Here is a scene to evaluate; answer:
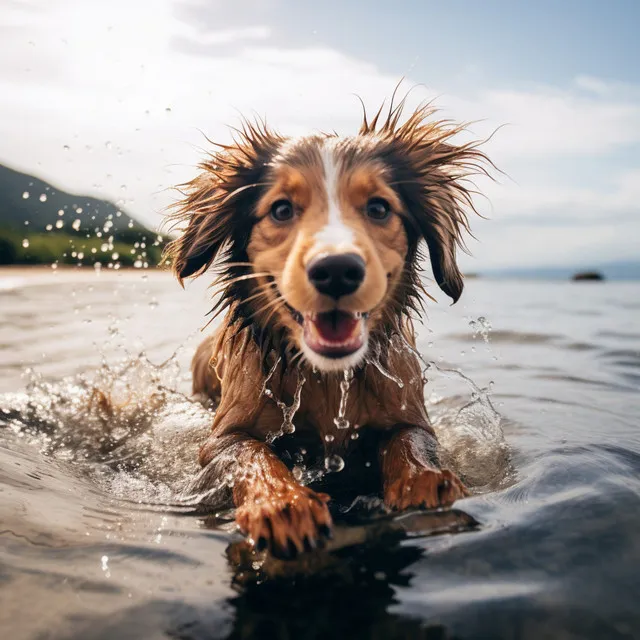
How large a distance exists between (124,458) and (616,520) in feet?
9.17

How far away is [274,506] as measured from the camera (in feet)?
8.23

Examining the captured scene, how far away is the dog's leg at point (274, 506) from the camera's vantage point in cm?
243

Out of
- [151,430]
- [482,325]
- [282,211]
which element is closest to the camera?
[282,211]

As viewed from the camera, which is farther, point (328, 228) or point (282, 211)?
point (282, 211)

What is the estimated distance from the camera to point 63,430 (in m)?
4.94

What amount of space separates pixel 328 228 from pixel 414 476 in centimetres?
113

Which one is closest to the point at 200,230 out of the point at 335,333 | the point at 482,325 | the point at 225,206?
the point at 225,206

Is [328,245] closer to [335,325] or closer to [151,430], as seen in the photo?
[335,325]

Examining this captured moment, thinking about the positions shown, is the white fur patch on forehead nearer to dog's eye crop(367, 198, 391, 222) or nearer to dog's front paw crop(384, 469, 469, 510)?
dog's eye crop(367, 198, 391, 222)

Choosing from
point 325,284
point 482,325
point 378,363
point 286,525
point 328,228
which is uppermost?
point 328,228

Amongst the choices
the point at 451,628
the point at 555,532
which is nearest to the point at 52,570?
the point at 451,628

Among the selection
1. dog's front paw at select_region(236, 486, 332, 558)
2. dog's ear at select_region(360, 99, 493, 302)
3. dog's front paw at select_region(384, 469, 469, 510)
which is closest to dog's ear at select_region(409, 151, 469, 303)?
dog's ear at select_region(360, 99, 493, 302)

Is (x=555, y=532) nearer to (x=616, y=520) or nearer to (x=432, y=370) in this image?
(x=616, y=520)

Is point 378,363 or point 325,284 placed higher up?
point 325,284
